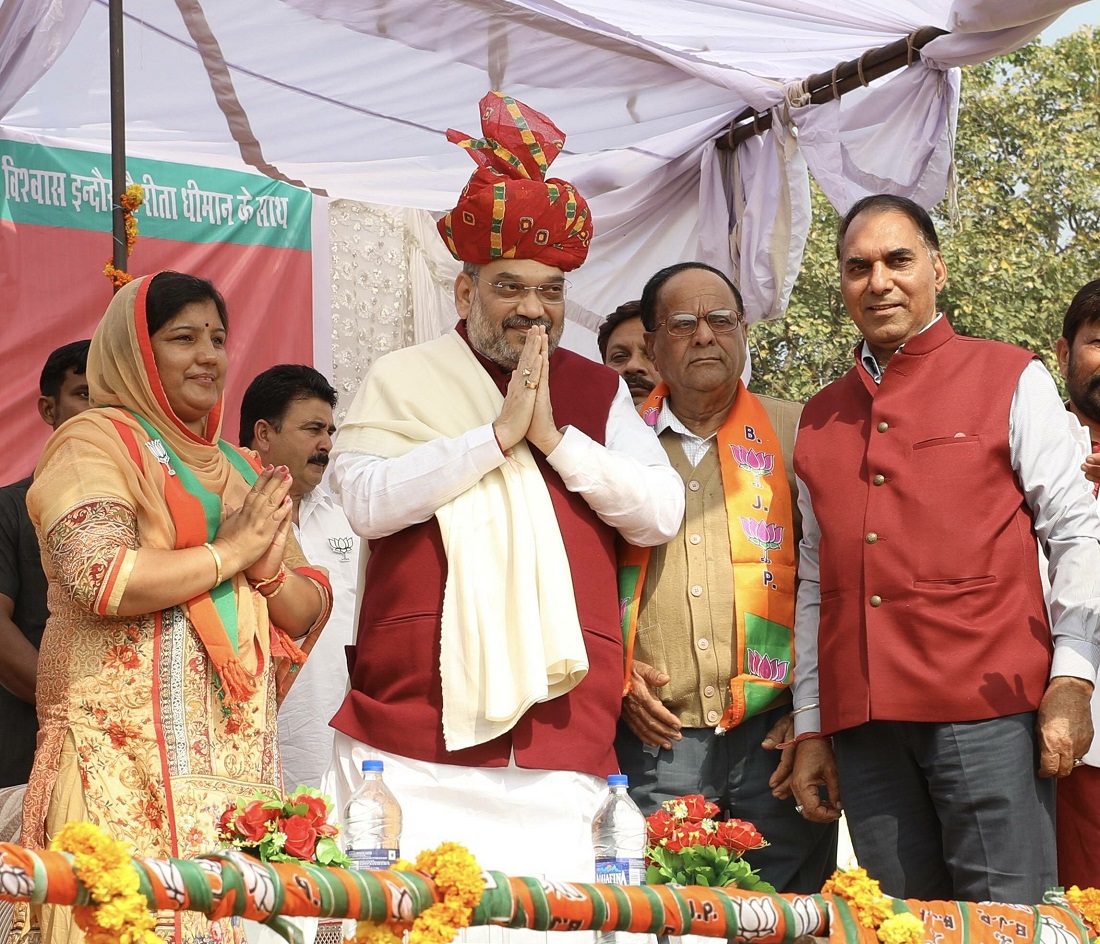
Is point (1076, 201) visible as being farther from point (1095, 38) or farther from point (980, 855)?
point (980, 855)

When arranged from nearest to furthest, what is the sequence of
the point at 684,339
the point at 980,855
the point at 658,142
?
the point at 980,855 < the point at 684,339 < the point at 658,142

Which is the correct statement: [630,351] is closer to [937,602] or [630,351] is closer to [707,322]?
[707,322]

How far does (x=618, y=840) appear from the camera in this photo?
10.3ft

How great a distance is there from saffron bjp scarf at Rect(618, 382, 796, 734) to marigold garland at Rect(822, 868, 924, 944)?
3.85ft

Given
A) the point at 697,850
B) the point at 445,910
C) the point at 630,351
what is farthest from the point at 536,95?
the point at 445,910

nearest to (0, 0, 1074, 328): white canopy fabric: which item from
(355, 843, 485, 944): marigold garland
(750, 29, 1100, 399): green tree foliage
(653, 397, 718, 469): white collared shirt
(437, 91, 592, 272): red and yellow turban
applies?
(653, 397, 718, 469): white collared shirt

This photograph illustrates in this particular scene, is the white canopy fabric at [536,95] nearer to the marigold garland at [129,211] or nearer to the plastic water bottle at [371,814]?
the marigold garland at [129,211]

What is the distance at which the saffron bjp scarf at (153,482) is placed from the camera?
10.8 feet

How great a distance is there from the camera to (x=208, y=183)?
6.37m

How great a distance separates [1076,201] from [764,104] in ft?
38.8

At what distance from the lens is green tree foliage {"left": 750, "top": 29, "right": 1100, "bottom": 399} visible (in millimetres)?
15734

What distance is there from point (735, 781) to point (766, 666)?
0.97ft

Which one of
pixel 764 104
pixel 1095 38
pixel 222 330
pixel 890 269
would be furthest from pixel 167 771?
pixel 1095 38

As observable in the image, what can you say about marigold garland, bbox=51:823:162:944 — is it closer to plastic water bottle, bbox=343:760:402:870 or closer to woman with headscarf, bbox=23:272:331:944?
plastic water bottle, bbox=343:760:402:870
